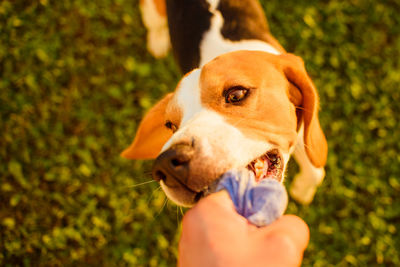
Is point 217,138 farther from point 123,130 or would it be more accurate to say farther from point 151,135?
point 123,130

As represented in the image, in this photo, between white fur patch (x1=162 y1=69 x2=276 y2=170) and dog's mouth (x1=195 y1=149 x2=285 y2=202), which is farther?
dog's mouth (x1=195 y1=149 x2=285 y2=202)

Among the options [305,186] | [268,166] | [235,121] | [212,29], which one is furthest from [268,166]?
[305,186]

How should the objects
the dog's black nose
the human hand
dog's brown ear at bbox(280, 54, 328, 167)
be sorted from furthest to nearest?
1. dog's brown ear at bbox(280, 54, 328, 167)
2. the dog's black nose
3. the human hand

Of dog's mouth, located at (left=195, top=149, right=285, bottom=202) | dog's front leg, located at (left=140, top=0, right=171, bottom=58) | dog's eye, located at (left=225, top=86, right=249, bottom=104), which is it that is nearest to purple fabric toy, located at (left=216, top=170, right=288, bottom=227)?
dog's mouth, located at (left=195, top=149, right=285, bottom=202)

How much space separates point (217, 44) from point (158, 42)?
1.34 metres

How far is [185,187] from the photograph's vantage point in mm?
1466

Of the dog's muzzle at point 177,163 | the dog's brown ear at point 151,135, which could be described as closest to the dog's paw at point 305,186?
the dog's brown ear at point 151,135

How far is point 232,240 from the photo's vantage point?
3.43ft

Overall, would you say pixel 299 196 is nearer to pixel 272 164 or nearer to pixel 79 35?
pixel 272 164

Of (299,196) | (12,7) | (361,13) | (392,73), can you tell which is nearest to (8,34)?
(12,7)

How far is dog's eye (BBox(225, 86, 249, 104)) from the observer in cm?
174

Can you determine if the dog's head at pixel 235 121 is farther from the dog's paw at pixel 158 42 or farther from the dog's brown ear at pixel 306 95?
the dog's paw at pixel 158 42

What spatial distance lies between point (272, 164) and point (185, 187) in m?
0.55

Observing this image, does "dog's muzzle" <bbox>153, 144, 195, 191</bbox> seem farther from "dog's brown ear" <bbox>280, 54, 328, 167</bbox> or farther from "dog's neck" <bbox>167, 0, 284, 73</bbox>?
"dog's neck" <bbox>167, 0, 284, 73</bbox>
